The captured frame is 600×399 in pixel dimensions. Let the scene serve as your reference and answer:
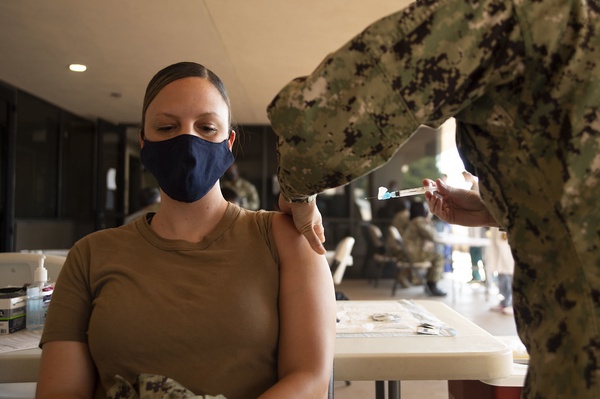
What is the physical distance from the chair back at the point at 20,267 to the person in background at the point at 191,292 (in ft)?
2.40

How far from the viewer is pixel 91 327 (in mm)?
1098

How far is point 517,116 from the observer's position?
607 mm

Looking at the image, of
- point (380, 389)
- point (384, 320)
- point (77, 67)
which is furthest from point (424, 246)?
point (384, 320)

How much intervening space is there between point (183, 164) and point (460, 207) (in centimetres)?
58

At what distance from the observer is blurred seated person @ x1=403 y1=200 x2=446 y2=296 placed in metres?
6.82

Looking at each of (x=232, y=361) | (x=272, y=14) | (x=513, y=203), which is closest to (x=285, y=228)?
(x=232, y=361)

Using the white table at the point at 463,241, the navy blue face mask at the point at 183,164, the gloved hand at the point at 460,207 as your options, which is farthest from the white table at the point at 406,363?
the white table at the point at 463,241

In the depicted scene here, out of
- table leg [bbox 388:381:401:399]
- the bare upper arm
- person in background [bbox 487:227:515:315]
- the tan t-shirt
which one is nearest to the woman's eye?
the tan t-shirt

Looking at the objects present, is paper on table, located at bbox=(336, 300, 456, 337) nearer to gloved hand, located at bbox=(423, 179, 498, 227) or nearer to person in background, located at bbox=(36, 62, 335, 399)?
person in background, located at bbox=(36, 62, 335, 399)

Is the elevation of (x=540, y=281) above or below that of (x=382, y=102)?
below

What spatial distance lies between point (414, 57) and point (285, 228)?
2.27 feet

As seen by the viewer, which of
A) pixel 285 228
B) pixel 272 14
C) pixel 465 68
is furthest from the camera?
pixel 272 14

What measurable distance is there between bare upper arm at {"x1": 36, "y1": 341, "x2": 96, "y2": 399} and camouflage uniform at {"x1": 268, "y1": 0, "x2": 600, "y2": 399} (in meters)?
0.75

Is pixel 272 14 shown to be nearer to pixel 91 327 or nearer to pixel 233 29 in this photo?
pixel 233 29
